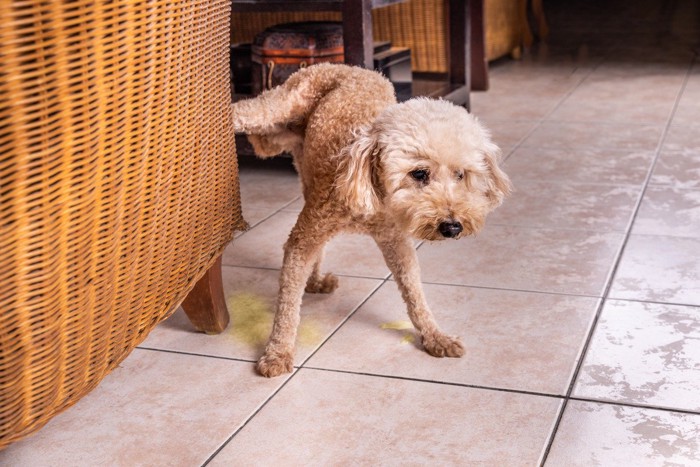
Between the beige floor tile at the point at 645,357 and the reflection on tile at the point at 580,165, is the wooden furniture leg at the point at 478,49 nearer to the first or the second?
the reflection on tile at the point at 580,165

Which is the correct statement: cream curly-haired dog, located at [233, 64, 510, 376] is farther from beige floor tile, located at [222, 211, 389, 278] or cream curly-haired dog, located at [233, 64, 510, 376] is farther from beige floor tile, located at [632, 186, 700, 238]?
beige floor tile, located at [632, 186, 700, 238]

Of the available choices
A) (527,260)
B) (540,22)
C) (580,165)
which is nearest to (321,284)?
(527,260)

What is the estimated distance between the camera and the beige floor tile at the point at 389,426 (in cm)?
146

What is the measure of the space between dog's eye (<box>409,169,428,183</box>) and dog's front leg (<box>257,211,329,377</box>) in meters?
0.26

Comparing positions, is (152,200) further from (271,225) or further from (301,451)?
(271,225)

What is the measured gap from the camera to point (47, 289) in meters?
1.15

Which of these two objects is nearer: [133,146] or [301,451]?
[133,146]

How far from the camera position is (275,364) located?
1.74 meters

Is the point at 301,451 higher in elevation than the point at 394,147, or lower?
lower

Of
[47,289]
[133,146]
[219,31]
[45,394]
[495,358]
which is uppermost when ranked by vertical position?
[219,31]

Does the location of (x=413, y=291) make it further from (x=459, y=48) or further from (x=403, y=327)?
(x=459, y=48)

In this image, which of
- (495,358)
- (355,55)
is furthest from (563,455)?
(355,55)

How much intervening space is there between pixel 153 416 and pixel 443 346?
0.59 metres

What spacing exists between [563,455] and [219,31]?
99 centimetres
